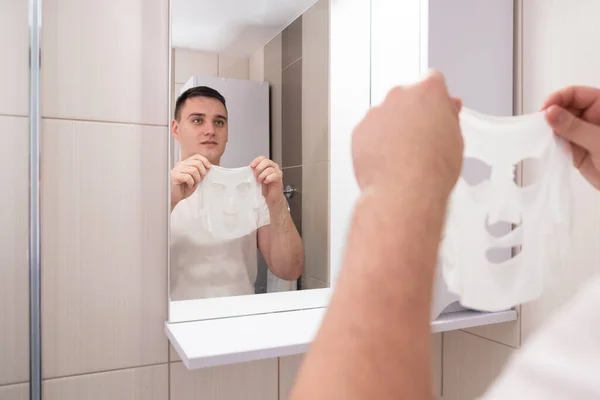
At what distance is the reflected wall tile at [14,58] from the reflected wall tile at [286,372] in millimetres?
655

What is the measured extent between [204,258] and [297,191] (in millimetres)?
260

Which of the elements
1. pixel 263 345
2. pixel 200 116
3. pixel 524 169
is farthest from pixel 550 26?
pixel 263 345

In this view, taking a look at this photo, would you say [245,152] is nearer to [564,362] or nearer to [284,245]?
[284,245]

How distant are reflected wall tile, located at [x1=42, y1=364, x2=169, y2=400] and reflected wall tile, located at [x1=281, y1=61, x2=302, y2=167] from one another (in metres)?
0.49

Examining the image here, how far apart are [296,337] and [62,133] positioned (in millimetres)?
519

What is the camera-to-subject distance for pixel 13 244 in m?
0.73

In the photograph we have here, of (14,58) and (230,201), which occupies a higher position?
(14,58)

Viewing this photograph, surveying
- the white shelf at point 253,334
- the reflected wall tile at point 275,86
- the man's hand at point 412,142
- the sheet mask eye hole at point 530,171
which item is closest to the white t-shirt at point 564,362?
the man's hand at point 412,142

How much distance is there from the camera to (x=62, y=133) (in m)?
0.80

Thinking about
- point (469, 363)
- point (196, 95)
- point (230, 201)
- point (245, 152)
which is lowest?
point (469, 363)

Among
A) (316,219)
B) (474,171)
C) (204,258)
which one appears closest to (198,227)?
(204,258)

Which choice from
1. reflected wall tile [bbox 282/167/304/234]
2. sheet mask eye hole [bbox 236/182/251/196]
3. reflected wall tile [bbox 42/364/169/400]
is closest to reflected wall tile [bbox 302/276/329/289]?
reflected wall tile [bbox 282/167/304/234]

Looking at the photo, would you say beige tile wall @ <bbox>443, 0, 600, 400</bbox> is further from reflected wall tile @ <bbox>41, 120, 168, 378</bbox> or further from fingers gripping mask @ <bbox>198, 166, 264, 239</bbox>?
reflected wall tile @ <bbox>41, 120, 168, 378</bbox>

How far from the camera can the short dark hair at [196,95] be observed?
903mm
